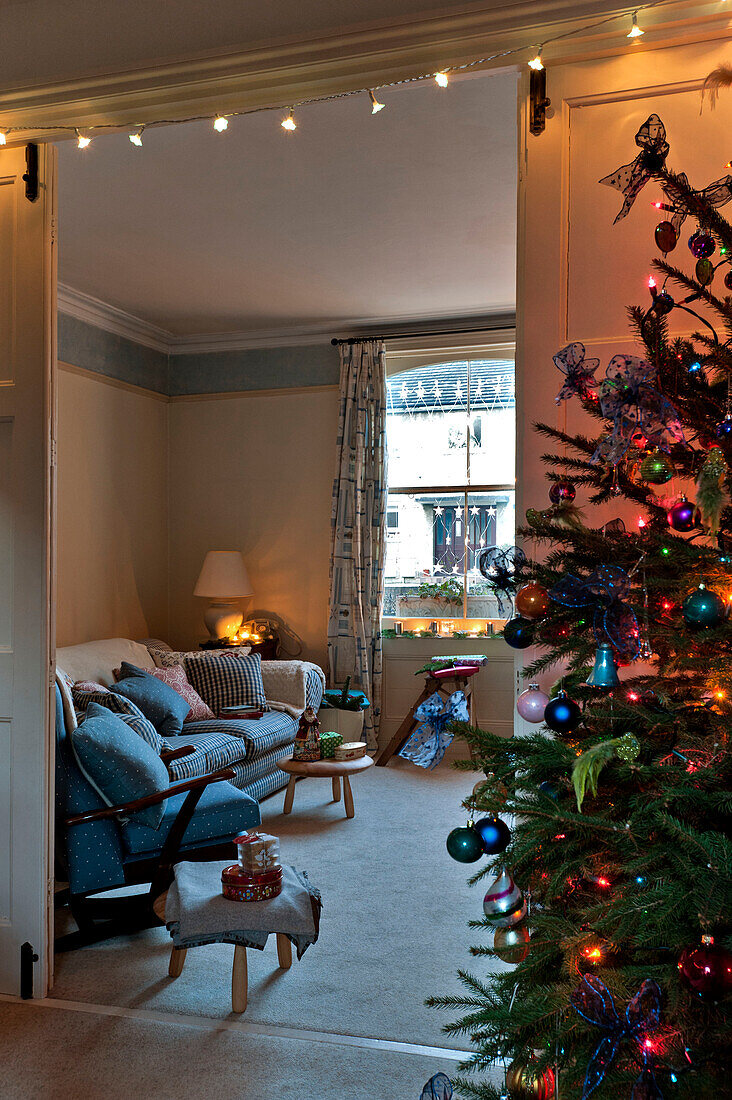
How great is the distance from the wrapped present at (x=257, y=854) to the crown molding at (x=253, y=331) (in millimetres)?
4386

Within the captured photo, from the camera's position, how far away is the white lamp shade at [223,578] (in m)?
6.59

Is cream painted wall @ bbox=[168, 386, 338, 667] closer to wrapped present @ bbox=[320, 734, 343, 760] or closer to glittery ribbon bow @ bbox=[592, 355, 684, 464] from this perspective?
wrapped present @ bbox=[320, 734, 343, 760]

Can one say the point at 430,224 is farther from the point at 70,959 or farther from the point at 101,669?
the point at 70,959

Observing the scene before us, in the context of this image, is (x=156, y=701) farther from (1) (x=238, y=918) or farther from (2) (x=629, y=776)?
(2) (x=629, y=776)

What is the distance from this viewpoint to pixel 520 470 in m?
2.22

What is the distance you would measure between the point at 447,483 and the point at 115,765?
165 inches

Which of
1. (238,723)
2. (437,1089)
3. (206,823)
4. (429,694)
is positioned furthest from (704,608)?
(429,694)

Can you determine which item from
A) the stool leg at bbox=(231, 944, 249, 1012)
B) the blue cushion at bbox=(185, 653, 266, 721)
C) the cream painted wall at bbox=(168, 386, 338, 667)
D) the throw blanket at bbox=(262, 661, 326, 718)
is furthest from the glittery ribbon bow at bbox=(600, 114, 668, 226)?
the cream painted wall at bbox=(168, 386, 338, 667)

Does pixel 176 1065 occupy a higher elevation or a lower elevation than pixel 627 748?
lower

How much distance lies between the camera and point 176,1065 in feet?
7.91

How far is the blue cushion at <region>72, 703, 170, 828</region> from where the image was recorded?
324 centimetres

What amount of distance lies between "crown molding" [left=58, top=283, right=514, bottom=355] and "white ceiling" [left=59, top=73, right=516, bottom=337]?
69 millimetres

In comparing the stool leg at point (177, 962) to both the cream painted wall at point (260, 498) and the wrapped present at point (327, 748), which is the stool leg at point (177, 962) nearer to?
the wrapped present at point (327, 748)

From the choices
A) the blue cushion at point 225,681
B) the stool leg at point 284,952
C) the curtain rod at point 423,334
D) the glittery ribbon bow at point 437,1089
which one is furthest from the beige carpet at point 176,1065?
the curtain rod at point 423,334
